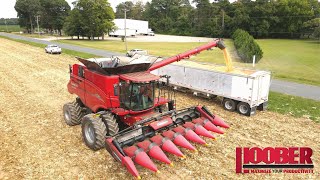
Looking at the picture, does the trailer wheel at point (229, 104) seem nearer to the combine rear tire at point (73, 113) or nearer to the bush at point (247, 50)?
the combine rear tire at point (73, 113)

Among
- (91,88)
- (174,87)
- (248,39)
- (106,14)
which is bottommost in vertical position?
(174,87)

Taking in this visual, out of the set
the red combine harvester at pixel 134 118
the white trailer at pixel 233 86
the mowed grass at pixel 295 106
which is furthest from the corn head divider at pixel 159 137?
the mowed grass at pixel 295 106

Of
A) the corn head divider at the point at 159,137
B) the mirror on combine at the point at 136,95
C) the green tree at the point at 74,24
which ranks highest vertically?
the green tree at the point at 74,24

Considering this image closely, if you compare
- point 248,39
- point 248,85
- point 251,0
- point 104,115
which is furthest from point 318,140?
point 251,0

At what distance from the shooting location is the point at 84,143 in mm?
10469

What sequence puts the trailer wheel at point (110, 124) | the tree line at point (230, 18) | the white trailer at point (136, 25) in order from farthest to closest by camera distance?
the white trailer at point (136, 25), the tree line at point (230, 18), the trailer wheel at point (110, 124)

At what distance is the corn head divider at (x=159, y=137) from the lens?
305 inches

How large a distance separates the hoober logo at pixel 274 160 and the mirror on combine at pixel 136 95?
12.9 ft

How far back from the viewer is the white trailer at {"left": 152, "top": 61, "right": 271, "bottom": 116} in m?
13.9

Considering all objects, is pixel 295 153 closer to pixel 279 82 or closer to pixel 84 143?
pixel 84 143

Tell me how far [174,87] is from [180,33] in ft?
314

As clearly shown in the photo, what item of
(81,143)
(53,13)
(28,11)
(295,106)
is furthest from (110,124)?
(28,11)

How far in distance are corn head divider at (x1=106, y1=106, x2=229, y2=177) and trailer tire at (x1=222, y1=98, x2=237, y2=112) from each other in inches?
182

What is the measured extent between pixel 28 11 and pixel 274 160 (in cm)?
13098
